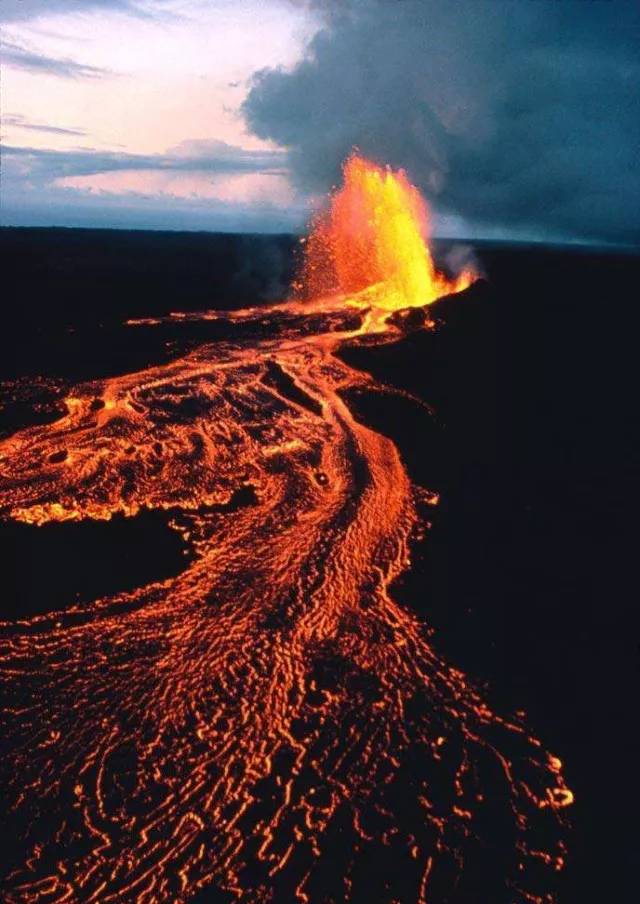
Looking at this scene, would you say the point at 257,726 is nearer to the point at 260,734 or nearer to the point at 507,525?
the point at 260,734

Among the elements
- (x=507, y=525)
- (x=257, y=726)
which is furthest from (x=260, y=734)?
(x=507, y=525)

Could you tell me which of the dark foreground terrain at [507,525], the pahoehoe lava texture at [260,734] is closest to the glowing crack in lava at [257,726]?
the pahoehoe lava texture at [260,734]

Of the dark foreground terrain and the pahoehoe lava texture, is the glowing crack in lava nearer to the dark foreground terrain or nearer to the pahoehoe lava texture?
the pahoehoe lava texture

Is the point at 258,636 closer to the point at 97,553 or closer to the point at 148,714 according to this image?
the point at 148,714

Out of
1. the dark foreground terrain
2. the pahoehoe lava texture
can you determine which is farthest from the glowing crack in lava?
the dark foreground terrain

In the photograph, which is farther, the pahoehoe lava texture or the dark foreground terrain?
the dark foreground terrain

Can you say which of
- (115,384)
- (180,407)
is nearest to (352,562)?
(180,407)
